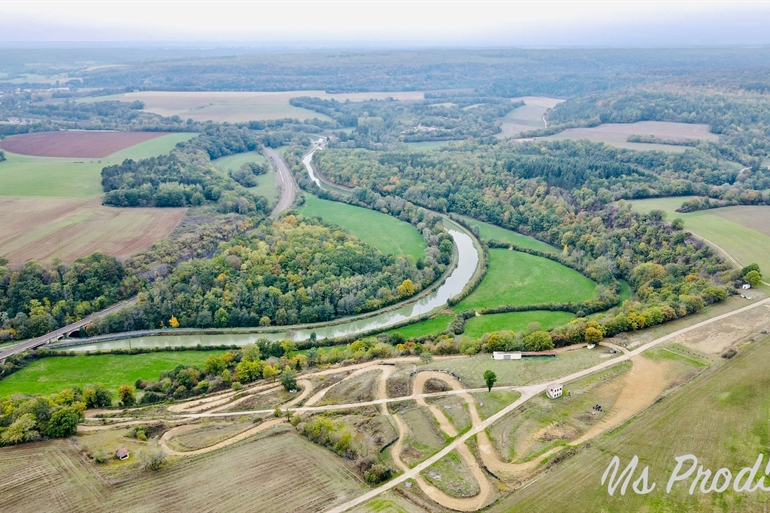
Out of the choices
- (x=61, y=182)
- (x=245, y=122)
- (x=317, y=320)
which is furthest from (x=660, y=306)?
(x=245, y=122)

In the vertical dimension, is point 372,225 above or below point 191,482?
above

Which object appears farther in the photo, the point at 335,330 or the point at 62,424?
the point at 335,330

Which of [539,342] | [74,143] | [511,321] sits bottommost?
[511,321]

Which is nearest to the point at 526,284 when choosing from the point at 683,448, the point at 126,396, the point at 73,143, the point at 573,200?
the point at 573,200

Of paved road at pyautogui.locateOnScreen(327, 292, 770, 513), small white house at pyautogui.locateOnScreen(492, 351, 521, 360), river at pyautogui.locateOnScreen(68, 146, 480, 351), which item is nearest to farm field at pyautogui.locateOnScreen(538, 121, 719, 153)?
river at pyautogui.locateOnScreen(68, 146, 480, 351)

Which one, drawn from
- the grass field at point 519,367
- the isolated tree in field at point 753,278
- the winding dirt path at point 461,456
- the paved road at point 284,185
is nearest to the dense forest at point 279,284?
the grass field at point 519,367

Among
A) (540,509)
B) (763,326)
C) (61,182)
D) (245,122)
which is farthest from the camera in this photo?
(245,122)

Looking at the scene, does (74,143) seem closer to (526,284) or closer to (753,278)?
(526,284)

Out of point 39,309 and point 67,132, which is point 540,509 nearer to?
point 39,309
